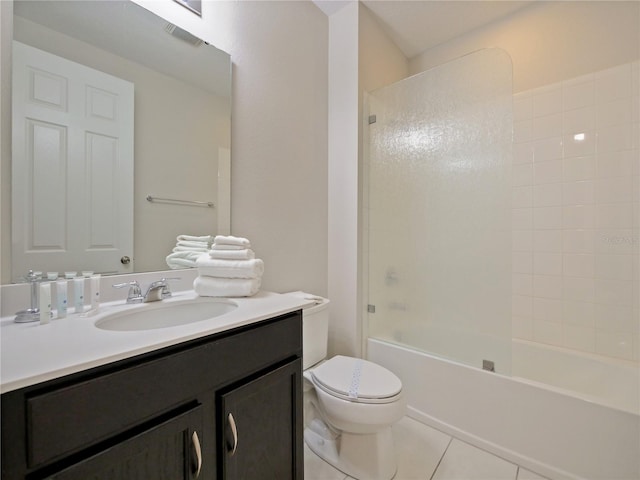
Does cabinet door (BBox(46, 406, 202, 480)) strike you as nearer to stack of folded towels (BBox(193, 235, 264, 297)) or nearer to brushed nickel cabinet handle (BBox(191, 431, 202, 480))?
brushed nickel cabinet handle (BBox(191, 431, 202, 480))

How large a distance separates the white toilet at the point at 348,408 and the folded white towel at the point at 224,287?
362 mm

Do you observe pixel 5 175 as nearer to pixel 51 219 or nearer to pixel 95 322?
pixel 51 219

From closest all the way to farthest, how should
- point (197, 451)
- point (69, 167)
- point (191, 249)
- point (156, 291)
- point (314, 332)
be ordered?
point (197, 451) → point (69, 167) → point (156, 291) → point (191, 249) → point (314, 332)

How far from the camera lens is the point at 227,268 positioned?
3.72ft

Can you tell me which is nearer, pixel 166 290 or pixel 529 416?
pixel 166 290

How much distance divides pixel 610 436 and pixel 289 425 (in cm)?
131

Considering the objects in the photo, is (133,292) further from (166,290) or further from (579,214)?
(579,214)

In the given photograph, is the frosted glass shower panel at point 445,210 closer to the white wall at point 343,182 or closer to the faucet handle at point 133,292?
the white wall at point 343,182

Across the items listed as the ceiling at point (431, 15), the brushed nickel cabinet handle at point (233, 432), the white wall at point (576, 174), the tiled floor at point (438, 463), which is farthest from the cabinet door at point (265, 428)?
the ceiling at point (431, 15)

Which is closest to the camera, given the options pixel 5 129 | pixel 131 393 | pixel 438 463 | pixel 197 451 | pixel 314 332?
pixel 131 393

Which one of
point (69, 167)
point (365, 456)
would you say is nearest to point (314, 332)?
point (365, 456)

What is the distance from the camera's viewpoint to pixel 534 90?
1.93 metres

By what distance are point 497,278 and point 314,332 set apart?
988mm

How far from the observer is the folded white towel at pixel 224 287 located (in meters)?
1.12
